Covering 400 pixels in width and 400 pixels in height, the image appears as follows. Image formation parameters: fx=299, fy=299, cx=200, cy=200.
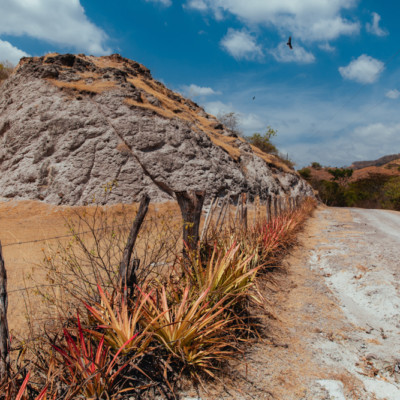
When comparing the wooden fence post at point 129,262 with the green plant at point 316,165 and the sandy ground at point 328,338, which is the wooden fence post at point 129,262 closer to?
the sandy ground at point 328,338

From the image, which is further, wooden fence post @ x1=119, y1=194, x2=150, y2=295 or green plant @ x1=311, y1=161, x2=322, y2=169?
green plant @ x1=311, y1=161, x2=322, y2=169

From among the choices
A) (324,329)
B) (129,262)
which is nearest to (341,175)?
(324,329)

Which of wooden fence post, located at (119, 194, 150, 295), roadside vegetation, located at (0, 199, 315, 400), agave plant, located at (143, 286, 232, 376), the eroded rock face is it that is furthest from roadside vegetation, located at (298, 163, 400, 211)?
wooden fence post, located at (119, 194, 150, 295)

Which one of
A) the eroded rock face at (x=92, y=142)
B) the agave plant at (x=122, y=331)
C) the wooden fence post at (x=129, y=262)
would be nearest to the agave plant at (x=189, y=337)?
the agave plant at (x=122, y=331)

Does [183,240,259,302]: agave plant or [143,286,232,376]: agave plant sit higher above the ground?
[183,240,259,302]: agave plant

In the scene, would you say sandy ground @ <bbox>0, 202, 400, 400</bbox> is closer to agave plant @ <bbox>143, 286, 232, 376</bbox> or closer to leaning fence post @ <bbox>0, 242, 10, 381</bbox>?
agave plant @ <bbox>143, 286, 232, 376</bbox>

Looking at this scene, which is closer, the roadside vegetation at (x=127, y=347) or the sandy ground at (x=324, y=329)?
the roadside vegetation at (x=127, y=347)

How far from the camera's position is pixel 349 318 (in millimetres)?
4391

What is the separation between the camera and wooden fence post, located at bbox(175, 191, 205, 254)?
4383 millimetres

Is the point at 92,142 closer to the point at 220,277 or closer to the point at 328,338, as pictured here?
the point at 220,277

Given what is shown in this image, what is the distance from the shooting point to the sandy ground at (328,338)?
281 cm

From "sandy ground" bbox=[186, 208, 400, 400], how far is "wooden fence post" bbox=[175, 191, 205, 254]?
1529mm

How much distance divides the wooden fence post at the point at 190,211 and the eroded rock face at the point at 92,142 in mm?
8262

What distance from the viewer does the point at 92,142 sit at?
12977mm
